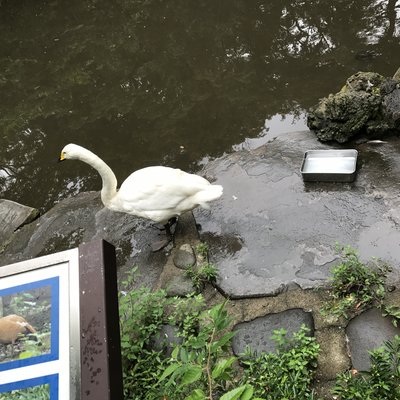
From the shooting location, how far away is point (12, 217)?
5.49 m

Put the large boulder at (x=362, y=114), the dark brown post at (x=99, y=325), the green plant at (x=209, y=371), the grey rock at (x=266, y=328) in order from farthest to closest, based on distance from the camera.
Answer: the large boulder at (x=362, y=114) < the grey rock at (x=266, y=328) < the dark brown post at (x=99, y=325) < the green plant at (x=209, y=371)

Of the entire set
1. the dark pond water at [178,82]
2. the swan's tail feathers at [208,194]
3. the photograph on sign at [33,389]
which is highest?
the dark pond water at [178,82]

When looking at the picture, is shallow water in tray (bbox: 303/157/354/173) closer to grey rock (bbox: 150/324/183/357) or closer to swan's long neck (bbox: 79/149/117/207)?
swan's long neck (bbox: 79/149/117/207)

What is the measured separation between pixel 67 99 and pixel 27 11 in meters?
5.99

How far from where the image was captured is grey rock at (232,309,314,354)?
309 cm

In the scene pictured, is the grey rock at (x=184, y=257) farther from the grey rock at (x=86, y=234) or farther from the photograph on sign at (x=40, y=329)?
the photograph on sign at (x=40, y=329)

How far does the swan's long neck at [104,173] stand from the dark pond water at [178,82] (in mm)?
1557

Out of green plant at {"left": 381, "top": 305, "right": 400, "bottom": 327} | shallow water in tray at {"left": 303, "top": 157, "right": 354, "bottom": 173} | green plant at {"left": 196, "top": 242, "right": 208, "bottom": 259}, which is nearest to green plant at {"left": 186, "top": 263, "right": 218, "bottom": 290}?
green plant at {"left": 196, "top": 242, "right": 208, "bottom": 259}

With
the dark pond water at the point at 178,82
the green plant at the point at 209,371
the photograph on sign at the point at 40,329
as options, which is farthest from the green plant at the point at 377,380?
the dark pond water at the point at 178,82

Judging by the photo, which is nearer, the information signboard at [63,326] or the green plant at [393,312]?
the information signboard at [63,326]

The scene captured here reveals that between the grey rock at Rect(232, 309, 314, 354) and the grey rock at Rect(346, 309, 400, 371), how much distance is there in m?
0.27

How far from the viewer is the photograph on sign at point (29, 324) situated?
1.90 m

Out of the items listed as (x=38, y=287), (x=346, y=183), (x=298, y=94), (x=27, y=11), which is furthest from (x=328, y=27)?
(x=27, y=11)

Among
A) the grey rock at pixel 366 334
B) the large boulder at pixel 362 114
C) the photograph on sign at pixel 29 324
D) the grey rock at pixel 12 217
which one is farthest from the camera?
the grey rock at pixel 12 217
